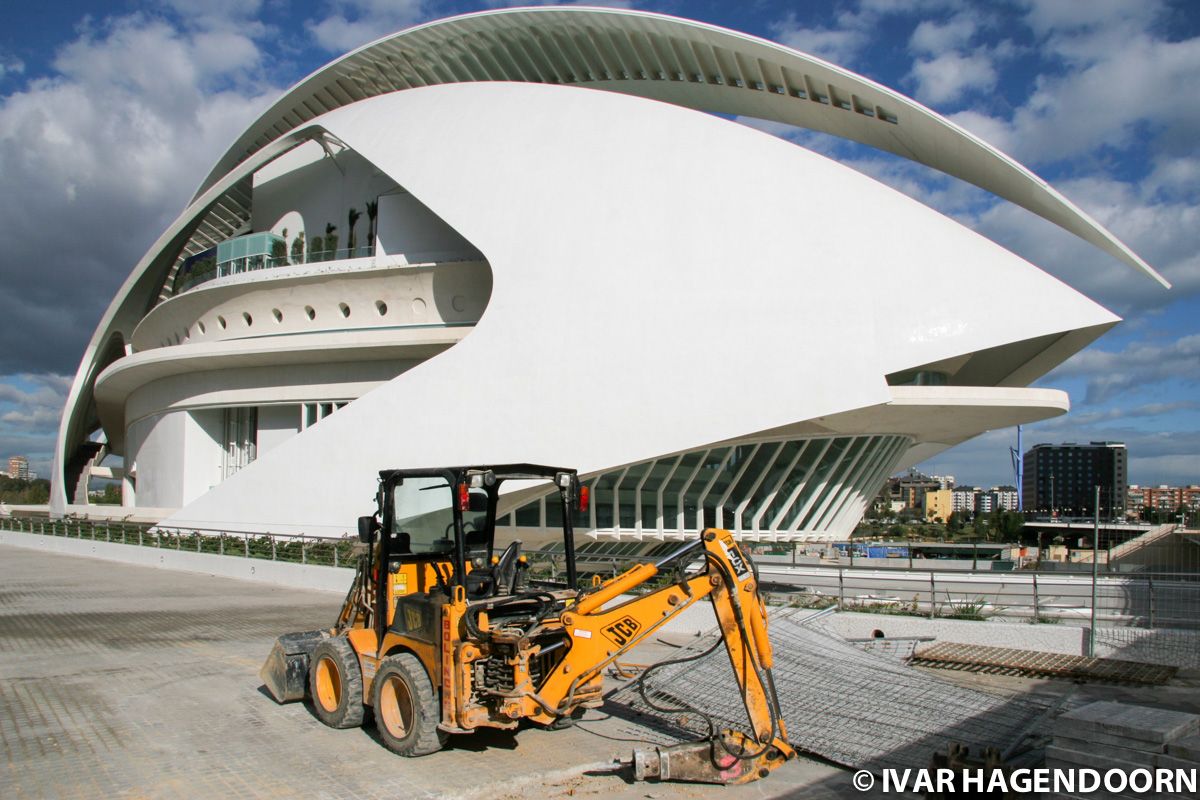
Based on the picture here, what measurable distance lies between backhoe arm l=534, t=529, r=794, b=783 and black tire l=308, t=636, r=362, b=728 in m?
1.67

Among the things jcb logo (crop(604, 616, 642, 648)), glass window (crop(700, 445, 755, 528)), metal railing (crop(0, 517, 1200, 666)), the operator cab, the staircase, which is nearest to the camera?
jcb logo (crop(604, 616, 642, 648))

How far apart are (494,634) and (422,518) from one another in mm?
1359

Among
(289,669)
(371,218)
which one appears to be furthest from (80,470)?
(289,669)

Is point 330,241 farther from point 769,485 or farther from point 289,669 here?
point 289,669

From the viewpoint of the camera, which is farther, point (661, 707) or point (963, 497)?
point (963, 497)

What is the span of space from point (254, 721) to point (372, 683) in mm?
1160

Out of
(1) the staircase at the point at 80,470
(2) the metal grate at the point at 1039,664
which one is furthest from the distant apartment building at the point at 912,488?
(2) the metal grate at the point at 1039,664

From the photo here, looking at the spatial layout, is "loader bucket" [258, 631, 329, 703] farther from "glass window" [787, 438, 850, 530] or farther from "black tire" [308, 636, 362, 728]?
"glass window" [787, 438, 850, 530]

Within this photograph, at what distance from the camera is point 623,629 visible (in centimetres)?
566

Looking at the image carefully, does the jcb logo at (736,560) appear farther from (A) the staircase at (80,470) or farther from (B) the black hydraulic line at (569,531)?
(A) the staircase at (80,470)

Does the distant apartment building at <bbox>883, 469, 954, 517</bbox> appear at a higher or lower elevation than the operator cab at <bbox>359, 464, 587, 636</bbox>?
lower

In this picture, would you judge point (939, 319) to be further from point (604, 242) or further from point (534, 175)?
point (534, 175)

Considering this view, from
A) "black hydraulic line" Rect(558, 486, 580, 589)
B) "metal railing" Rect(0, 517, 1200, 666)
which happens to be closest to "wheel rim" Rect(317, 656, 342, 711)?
"black hydraulic line" Rect(558, 486, 580, 589)

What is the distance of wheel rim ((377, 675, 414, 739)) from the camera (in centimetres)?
603
